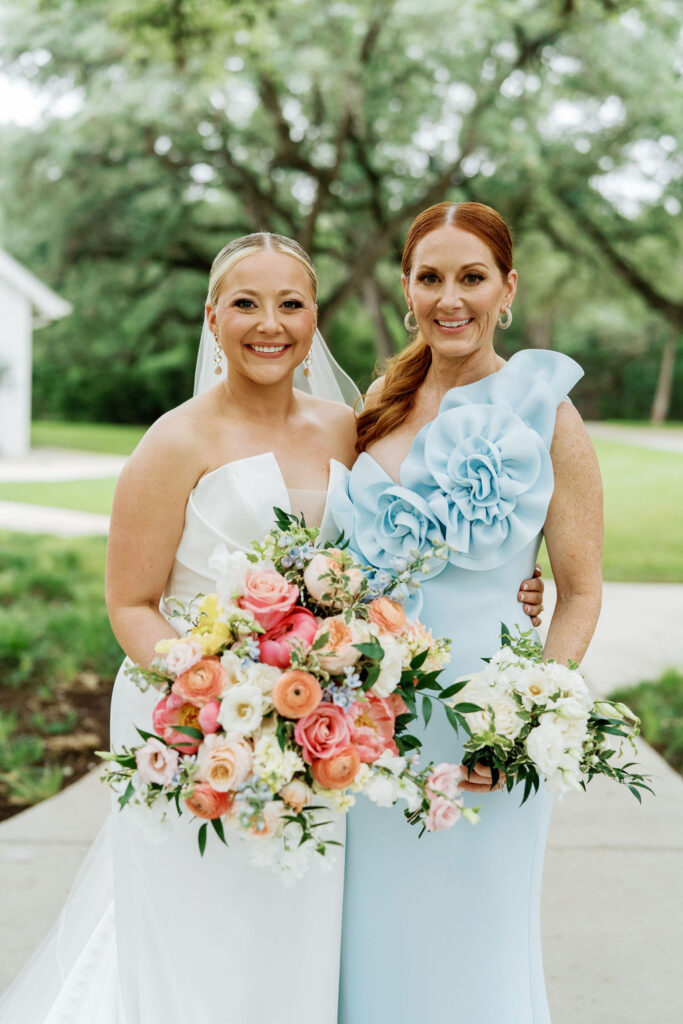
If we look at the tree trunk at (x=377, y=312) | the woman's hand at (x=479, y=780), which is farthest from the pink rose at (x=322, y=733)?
the tree trunk at (x=377, y=312)

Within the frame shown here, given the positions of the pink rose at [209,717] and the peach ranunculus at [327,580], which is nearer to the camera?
the pink rose at [209,717]

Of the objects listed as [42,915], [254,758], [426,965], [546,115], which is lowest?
[42,915]

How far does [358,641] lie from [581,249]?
18.6 m

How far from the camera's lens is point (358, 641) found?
2025 millimetres

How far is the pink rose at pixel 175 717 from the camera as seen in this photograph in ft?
6.61

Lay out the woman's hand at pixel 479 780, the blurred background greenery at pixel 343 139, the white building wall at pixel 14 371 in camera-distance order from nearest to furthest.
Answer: the woman's hand at pixel 479 780 → the blurred background greenery at pixel 343 139 → the white building wall at pixel 14 371

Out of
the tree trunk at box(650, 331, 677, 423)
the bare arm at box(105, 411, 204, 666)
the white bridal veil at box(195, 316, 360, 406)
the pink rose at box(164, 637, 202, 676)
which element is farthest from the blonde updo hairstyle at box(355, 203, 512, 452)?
the tree trunk at box(650, 331, 677, 423)

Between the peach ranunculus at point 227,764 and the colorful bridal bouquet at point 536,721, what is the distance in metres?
0.49

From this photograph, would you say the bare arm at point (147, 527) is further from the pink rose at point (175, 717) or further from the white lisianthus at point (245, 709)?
the white lisianthus at point (245, 709)

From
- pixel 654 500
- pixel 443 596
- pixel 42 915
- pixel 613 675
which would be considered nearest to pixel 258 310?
pixel 443 596

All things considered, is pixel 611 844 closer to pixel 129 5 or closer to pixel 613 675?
pixel 613 675

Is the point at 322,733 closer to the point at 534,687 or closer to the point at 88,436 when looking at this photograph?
the point at 534,687

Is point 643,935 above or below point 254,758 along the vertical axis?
below

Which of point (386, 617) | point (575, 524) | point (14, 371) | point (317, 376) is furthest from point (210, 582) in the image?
point (14, 371)
